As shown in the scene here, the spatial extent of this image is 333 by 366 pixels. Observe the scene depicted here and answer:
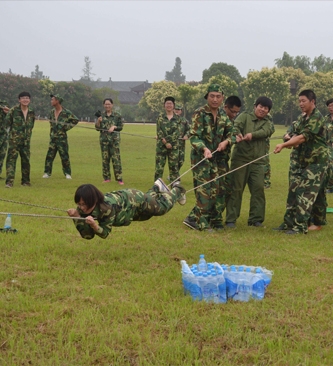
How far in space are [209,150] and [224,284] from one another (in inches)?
135

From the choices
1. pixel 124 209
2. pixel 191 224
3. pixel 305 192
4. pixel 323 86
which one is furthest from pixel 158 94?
pixel 124 209

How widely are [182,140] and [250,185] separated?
18.2 ft

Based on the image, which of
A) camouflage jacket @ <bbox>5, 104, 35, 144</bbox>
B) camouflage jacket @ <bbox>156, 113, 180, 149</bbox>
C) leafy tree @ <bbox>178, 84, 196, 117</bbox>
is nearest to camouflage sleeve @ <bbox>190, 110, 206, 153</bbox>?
camouflage jacket @ <bbox>156, 113, 180, 149</bbox>

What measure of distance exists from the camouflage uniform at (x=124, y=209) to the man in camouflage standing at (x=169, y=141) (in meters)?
5.44

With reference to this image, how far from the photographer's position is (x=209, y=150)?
764 centimetres

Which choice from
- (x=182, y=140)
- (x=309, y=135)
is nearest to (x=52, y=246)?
(x=309, y=135)

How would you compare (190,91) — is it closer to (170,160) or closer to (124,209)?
(170,160)

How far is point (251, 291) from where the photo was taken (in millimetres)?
4605

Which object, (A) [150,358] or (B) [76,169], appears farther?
(B) [76,169]

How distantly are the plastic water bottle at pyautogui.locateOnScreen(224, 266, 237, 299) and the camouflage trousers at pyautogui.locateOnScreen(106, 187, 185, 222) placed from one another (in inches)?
69.8

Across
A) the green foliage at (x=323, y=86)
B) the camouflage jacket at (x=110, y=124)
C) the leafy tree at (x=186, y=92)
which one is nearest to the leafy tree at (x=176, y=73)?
the green foliage at (x=323, y=86)

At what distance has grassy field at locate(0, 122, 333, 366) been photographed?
3598mm

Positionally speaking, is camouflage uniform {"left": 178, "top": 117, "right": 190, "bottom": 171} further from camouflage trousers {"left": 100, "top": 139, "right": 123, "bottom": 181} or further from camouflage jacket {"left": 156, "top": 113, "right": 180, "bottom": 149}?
camouflage trousers {"left": 100, "top": 139, "right": 123, "bottom": 181}

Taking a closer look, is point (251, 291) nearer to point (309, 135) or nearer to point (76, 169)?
point (309, 135)
